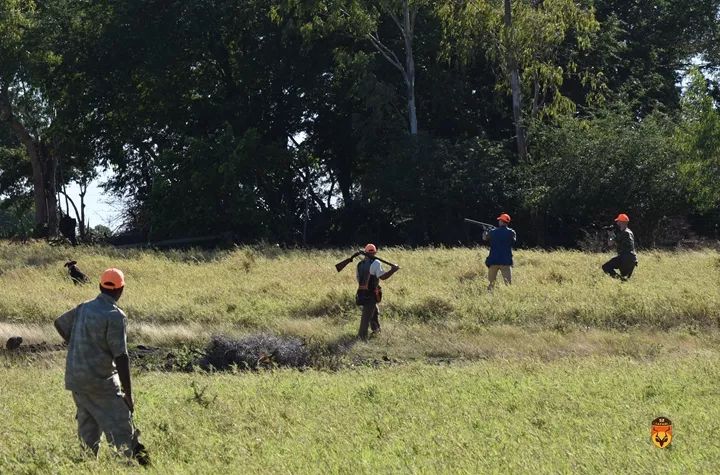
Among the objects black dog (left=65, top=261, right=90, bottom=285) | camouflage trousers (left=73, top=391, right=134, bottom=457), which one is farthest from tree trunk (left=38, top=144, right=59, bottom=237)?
camouflage trousers (left=73, top=391, right=134, bottom=457)

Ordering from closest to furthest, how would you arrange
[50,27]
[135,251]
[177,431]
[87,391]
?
[87,391], [177,431], [135,251], [50,27]

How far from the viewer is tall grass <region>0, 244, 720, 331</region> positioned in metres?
17.5

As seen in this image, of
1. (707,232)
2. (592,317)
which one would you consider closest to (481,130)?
(707,232)

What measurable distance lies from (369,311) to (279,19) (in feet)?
70.6

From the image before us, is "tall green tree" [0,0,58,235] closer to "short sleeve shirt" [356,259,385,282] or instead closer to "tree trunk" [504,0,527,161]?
"tree trunk" [504,0,527,161]

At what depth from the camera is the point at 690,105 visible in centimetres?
3238

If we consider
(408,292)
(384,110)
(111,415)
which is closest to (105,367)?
(111,415)

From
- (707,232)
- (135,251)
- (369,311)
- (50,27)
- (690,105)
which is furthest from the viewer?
(50,27)

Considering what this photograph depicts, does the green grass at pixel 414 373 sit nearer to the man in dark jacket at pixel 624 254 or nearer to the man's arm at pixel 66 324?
the man in dark jacket at pixel 624 254

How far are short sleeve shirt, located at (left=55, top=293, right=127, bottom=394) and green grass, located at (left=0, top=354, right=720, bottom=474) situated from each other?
0.51m

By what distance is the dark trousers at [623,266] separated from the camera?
66.2 ft

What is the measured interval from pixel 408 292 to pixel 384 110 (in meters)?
17.2

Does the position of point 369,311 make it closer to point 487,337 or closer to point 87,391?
point 487,337

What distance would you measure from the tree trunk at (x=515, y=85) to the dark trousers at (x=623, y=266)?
45.8ft
